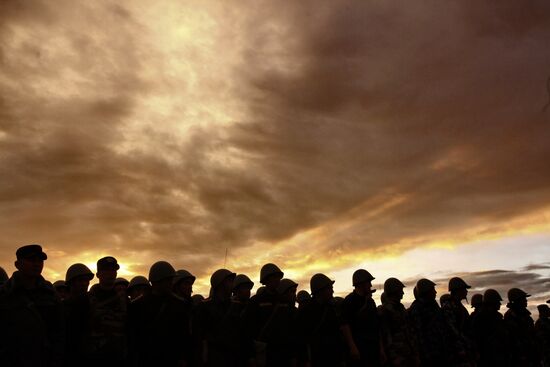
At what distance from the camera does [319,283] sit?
45.4 feet

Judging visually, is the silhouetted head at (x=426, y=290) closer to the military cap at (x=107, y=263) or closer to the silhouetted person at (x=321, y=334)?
the silhouetted person at (x=321, y=334)

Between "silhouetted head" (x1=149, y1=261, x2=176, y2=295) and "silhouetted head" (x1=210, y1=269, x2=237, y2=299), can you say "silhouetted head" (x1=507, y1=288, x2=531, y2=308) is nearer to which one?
"silhouetted head" (x1=210, y1=269, x2=237, y2=299)

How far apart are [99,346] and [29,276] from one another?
155 cm

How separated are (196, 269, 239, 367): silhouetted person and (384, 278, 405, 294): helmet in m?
4.68

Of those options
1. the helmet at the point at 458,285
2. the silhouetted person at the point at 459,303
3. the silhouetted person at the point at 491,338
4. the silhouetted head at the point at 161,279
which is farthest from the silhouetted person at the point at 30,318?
the silhouetted person at the point at 491,338

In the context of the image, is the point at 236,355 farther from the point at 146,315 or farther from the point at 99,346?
the point at 99,346

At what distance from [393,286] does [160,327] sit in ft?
24.5

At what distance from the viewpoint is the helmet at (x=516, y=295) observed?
1878cm

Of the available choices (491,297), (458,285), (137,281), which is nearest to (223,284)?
(137,281)

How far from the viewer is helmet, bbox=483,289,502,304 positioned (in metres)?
17.2

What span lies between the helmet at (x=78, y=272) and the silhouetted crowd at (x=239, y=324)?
0.04 meters

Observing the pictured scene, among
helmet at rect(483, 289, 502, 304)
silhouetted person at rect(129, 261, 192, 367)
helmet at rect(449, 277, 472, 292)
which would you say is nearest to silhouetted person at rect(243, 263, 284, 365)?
silhouetted person at rect(129, 261, 192, 367)

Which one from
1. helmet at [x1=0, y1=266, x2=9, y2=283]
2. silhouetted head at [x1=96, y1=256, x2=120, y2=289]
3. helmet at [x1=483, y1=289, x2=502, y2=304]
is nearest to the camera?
silhouetted head at [x1=96, y1=256, x2=120, y2=289]

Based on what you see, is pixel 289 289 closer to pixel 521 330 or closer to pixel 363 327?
pixel 363 327
